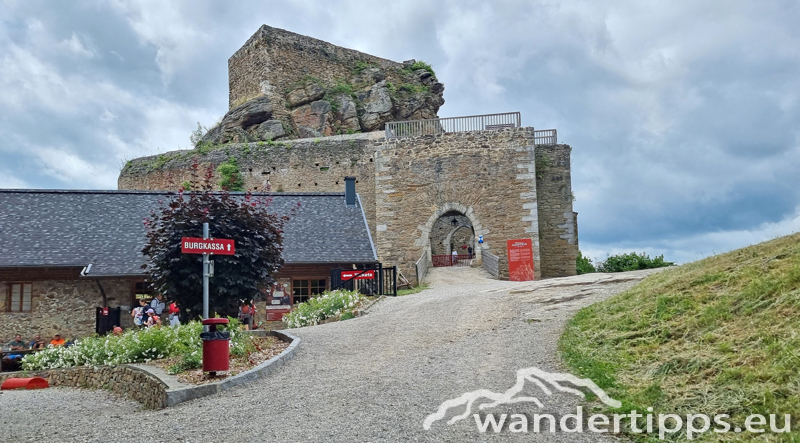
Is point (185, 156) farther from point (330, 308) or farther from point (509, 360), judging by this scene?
point (509, 360)

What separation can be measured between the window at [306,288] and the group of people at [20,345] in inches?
228

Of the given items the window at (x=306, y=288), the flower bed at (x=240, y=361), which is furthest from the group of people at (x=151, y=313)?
the flower bed at (x=240, y=361)

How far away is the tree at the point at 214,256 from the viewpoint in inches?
434

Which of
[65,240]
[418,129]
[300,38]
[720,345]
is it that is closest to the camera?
[720,345]

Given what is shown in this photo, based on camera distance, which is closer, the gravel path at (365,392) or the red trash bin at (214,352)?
the gravel path at (365,392)

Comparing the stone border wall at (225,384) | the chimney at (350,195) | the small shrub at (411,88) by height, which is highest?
the small shrub at (411,88)

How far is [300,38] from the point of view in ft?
110

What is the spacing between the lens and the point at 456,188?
75.9 ft

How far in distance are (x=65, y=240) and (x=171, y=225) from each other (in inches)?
346

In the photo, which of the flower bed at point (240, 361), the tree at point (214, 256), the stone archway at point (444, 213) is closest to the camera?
the flower bed at point (240, 361)

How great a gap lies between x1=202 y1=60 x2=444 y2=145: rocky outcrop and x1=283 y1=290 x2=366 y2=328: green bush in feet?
54.4

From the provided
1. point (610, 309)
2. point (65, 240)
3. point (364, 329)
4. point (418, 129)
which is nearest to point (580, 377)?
point (610, 309)

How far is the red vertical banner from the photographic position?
857 inches

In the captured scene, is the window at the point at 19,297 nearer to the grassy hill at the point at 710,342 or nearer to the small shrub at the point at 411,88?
the grassy hill at the point at 710,342
